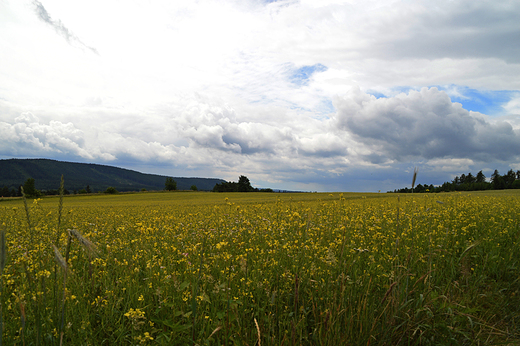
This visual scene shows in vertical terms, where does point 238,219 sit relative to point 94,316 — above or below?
above

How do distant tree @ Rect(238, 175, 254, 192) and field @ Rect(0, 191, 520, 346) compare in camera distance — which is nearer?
field @ Rect(0, 191, 520, 346)

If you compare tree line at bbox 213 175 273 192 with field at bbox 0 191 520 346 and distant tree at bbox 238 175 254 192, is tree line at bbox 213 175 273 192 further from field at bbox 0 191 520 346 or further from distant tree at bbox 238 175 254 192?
field at bbox 0 191 520 346

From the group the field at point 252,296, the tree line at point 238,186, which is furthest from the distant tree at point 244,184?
the field at point 252,296

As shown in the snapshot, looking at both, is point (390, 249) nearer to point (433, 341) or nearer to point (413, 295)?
point (413, 295)

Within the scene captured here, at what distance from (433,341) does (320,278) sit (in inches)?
59.8

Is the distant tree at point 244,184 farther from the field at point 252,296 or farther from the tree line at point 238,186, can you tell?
the field at point 252,296

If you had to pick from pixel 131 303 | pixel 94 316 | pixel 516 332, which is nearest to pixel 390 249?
pixel 516 332

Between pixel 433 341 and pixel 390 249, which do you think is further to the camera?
pixel 390 249

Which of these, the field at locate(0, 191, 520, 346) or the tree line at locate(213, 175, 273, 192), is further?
the tree line at locate(213, 175, 273, 192)

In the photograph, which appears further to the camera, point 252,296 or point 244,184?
point 244,184

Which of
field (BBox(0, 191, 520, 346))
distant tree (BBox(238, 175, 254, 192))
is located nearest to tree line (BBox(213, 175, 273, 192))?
distant tree (BBox(238, 175, 254, 192))

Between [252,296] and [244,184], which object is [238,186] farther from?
[252,296]

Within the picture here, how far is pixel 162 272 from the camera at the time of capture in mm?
4305

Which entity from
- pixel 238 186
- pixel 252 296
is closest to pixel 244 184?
pixel 238 186
